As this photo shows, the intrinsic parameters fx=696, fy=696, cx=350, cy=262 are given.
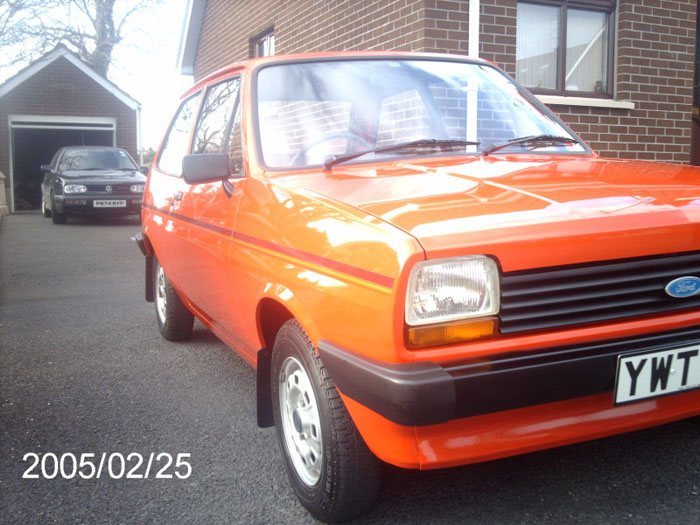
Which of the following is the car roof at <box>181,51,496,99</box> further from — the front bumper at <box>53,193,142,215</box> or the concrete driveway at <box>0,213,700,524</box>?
the front bumper at <box>53,193,142,215</box>

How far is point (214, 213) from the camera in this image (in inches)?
124

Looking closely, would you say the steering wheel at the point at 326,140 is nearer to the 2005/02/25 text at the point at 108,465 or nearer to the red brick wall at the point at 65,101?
the 2005/02/25 text at the point at 108,465

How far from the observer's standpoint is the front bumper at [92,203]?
14.4 m

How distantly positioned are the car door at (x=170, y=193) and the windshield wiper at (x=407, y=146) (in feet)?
3.89

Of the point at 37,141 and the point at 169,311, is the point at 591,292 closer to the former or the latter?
the point at 169,311

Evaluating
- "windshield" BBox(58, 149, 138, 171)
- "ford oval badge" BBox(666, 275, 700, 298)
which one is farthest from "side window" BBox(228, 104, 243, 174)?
"windshield" BBox(58, 149, 138, 171)

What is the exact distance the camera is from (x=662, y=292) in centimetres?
203

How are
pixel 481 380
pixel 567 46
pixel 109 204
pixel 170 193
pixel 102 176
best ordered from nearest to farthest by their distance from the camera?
pixel 481 380 → pixel 170 193 → pixel 567 46 → pixel 109 204 → pixel 102 176

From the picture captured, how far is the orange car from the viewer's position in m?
1.84

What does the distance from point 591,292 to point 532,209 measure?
286 millimetres

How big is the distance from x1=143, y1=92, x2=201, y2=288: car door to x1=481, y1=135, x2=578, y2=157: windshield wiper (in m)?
1.63

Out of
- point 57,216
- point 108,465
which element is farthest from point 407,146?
point 57,216

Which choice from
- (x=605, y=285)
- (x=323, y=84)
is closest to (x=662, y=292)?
(x=605, y=285)

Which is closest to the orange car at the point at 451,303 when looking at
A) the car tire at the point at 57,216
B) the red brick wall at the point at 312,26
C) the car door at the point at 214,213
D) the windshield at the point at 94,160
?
the car door at the point at 214,213
